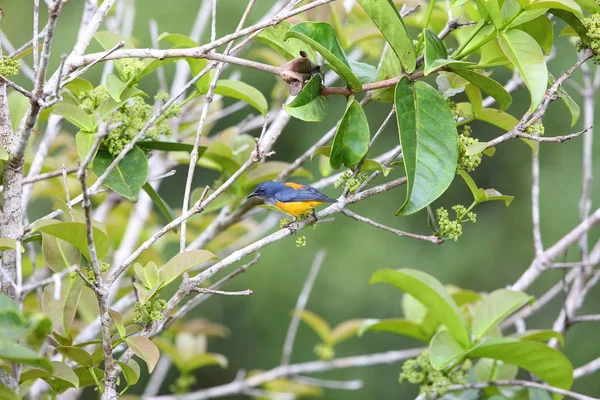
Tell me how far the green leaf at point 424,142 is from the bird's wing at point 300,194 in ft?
2.85

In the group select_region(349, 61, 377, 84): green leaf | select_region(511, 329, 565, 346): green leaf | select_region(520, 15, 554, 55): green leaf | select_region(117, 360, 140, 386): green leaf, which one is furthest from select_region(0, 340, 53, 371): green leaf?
select_region(511, 329, 565, 346): green leaf

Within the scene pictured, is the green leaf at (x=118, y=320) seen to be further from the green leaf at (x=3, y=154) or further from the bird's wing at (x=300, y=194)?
the bird's wing at (x=300, y=194)

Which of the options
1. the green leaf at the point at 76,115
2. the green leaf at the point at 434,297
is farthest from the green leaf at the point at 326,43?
the green leaf at the point at 434,297

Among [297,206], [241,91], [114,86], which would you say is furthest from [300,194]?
[114,86]

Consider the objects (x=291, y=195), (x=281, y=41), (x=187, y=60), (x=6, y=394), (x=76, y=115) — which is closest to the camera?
(x=6, y=394)

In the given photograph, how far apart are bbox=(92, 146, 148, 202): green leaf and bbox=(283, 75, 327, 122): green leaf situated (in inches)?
18.4

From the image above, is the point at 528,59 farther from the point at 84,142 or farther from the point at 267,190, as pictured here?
the point at 267,190

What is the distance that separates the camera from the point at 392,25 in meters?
1.44

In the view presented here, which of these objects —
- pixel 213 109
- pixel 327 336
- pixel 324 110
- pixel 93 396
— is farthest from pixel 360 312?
pixel 324 110

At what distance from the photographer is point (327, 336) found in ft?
11.4

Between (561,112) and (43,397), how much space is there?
679cm

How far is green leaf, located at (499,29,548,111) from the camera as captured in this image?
1.38 metres

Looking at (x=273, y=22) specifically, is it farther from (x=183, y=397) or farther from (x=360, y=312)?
(x=360, y=312)

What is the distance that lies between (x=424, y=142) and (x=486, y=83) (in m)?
0.21
